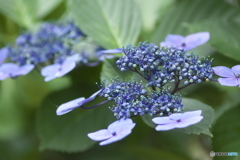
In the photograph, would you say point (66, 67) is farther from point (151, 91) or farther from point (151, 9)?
point (151, 9)

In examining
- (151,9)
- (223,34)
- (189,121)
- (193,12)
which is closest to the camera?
(189,121)

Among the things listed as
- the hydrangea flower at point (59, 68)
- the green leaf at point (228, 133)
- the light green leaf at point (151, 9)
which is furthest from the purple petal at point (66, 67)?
the light green leaf at point (151, 9)

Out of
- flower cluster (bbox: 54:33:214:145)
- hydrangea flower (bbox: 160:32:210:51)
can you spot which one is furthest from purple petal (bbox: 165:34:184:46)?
flower cluster (bbox: 54:33:214:145)

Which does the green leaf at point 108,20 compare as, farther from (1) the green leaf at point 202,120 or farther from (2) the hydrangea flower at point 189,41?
Answer: (1) the green leaf at point 202,120

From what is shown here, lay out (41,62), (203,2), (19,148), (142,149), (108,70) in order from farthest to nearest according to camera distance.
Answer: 1. (19,148)
2. (142,149)
3. (203,2)
4. (41,62)
5. (108,70)

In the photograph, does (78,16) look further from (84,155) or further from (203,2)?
(84,155)

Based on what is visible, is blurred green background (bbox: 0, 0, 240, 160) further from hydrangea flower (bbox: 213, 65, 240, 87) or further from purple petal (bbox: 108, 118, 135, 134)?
purple petal (bbox: 108, 118, 135, 134)

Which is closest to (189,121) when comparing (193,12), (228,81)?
(228,81)

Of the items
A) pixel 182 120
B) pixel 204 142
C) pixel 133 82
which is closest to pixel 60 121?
pixel 133 82
